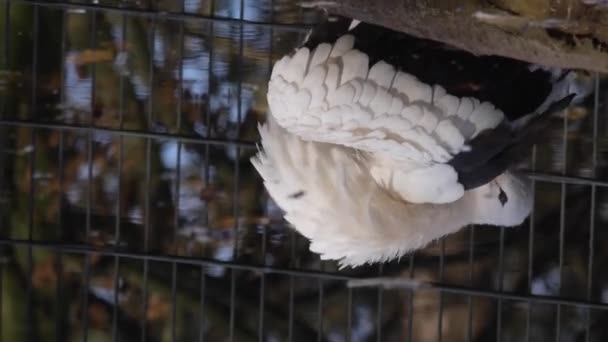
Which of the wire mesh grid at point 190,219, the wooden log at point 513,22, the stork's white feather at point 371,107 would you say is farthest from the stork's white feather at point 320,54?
the wire mesh grid at point 190,219

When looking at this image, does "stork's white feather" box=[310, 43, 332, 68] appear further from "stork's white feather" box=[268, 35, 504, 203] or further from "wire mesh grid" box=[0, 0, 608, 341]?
"wire mesh grid" box=[0, 0, 608, 341]

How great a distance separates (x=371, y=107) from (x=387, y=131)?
25mm

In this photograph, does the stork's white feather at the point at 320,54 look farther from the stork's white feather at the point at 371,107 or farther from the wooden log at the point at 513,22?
the wooden log at the point at 513,22

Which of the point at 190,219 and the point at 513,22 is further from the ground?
the point at 513,22

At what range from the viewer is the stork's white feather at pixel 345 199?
781mm

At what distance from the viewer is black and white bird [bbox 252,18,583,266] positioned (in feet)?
2.34

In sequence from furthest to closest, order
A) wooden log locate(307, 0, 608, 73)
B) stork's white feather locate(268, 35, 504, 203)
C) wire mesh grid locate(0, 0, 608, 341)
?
wire mesh grid locate(0, 0, 608, 341)
stork's white feather locate(268, 35, 504, 203)
wooden log locate(307, 0, 608, 73)

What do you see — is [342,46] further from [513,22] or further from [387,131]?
[513,22]

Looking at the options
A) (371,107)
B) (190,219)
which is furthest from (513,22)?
(190,219)

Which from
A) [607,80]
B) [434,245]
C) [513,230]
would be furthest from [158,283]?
[607,80]

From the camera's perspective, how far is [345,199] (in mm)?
783

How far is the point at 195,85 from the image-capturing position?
4.37 feet

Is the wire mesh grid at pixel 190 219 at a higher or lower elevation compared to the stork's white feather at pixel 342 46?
lower

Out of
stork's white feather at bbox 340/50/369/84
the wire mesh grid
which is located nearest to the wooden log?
stork's white feather at bbox 340/50/369/84
